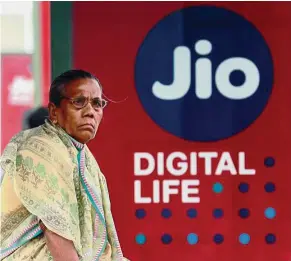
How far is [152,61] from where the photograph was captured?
3.14 metres

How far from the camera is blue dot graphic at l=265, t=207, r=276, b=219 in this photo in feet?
10.7

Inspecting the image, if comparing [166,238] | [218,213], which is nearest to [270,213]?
[218,213]

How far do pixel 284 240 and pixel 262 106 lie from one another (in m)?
0.63

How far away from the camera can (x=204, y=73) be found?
3.16 m

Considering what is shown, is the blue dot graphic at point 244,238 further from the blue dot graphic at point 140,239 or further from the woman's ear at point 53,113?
the woman's ear at point 53,113

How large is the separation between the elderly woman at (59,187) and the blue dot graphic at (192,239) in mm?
945

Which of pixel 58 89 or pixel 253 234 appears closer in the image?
pixel 58 89

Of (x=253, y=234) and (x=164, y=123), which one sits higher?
(x=164, y=123)

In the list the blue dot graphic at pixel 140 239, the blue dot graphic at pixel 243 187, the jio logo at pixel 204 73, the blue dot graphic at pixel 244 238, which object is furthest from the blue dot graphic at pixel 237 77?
the blue dot graphic at pixel 140 239

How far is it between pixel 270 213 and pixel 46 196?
1419 millimetres

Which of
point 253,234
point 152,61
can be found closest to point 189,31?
point 152,61

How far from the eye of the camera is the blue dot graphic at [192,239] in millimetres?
3230

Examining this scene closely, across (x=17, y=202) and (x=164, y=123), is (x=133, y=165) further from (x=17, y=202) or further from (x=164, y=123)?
(x=17, y=202)

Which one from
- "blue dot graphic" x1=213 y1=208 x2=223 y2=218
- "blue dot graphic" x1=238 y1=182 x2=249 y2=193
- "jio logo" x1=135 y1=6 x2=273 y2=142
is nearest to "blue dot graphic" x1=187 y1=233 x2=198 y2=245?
"blue dot graphic" x1=213 y1=208 x2=223 y2=218
